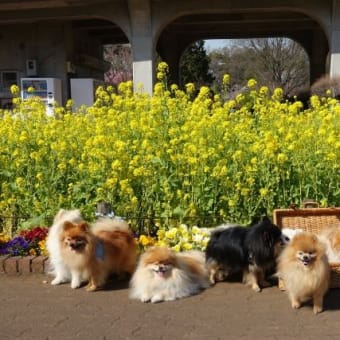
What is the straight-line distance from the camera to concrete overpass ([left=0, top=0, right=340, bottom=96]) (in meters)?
17.5

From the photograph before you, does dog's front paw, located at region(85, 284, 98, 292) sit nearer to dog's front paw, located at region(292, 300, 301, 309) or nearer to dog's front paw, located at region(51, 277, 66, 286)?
dog's front paw, located at region(51, 277, 66, 286)

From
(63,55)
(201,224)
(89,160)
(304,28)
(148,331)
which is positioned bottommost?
(148,331)

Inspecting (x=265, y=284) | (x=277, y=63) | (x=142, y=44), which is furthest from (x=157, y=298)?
(x=277, y=63)

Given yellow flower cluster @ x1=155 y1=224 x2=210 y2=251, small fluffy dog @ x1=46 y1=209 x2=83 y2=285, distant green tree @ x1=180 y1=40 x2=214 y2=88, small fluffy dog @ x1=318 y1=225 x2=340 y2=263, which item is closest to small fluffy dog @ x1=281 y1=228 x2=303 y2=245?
small fluffy dog @ x1=318 y1=225 x2=340 y2=263

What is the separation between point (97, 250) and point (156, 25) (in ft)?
47.0

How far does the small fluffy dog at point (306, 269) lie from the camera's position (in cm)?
389

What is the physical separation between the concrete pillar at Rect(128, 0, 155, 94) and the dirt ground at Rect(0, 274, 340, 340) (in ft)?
44.4

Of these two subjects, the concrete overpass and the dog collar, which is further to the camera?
the concrete overpass

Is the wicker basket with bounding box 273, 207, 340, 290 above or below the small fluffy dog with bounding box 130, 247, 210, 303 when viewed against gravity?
above

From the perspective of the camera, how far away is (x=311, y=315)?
13.1 feet

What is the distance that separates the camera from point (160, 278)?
428 centimetres

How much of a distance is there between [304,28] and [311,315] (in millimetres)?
23915

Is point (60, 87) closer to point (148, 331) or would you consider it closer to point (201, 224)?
point (201, 224)

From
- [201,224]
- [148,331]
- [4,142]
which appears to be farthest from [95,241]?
[4,142]
